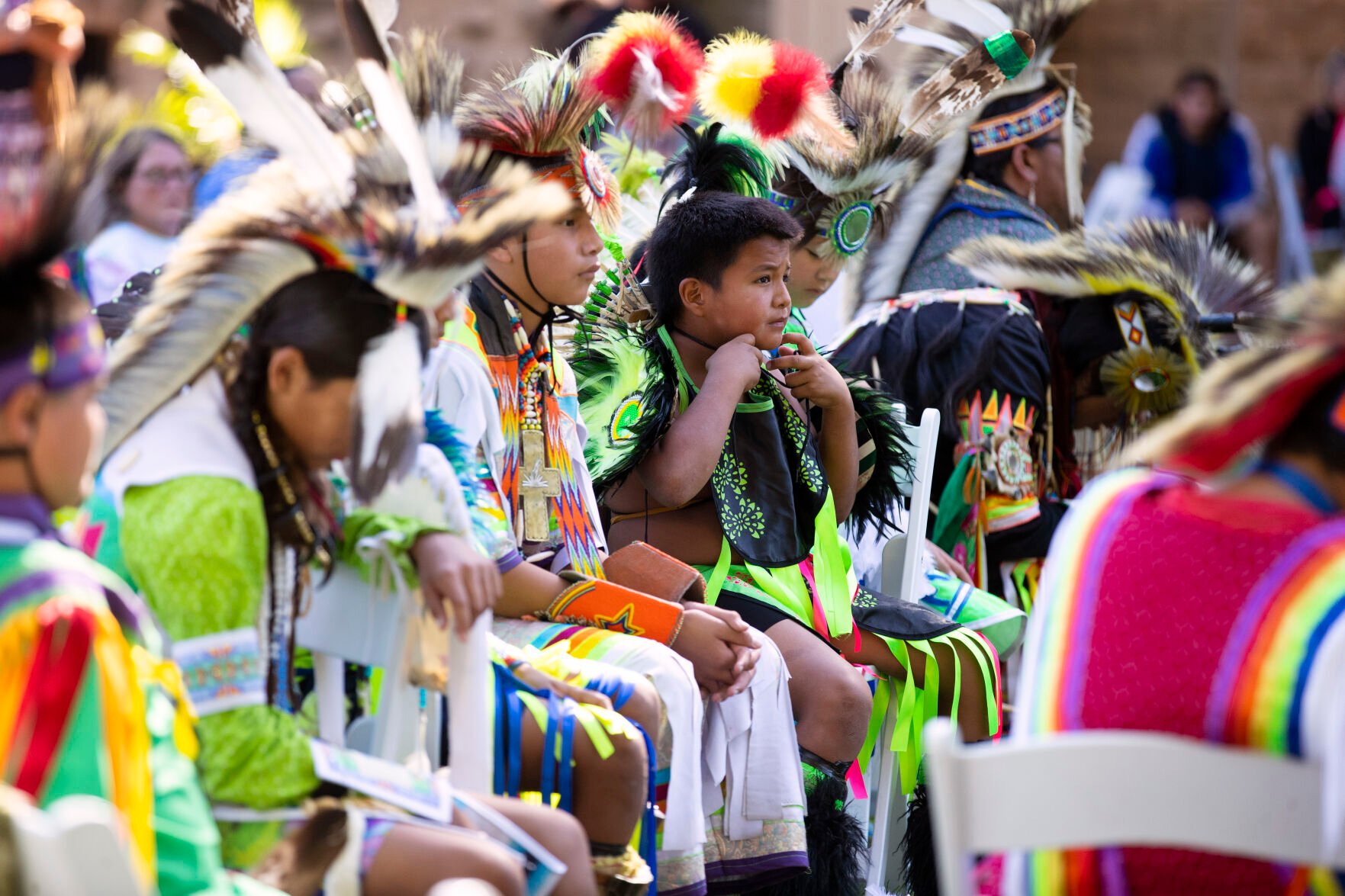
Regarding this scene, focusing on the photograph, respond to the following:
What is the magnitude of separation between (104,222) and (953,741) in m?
1.11

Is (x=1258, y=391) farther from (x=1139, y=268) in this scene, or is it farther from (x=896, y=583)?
(x=1139, y=268)

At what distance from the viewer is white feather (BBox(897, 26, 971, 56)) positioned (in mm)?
4539

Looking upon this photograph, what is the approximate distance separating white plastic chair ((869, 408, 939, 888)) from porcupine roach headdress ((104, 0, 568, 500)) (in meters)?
1.67

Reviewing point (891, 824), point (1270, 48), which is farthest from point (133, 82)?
point (1270, 48)

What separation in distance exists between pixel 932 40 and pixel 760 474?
1792mm

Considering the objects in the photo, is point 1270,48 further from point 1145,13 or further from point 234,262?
point 234,262

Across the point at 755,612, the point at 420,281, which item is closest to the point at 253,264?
the point at 420,281

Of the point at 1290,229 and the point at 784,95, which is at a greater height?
the point at 1290,229

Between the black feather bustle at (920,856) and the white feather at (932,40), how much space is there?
7.23 ft

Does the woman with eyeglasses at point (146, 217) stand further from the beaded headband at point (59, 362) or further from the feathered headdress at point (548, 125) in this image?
the beaded headband at point (59, 362)

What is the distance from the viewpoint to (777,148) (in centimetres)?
383

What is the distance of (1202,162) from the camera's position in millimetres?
9523

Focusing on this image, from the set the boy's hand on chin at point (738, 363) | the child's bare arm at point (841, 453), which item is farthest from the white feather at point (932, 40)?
the boy's hand on chin at point (738, 363)

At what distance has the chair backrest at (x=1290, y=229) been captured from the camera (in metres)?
9.67
